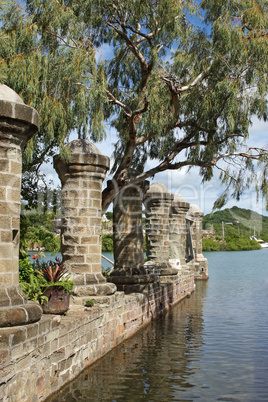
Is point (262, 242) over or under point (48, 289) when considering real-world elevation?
over

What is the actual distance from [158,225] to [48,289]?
8544 millimetres

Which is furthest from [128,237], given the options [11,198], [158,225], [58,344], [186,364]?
[11,198]

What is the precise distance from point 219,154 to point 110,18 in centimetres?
401

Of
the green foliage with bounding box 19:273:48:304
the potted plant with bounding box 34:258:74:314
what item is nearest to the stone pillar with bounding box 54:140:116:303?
the potted plant with bounding box 34:258:74:314

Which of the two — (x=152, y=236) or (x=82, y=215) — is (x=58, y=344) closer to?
(x=82, y=215)

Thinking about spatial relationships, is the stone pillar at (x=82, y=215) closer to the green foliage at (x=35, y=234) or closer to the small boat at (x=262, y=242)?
the green foliage at (x=35, y=234)

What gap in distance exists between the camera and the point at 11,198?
17.5ft

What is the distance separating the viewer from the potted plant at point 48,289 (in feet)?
21.8

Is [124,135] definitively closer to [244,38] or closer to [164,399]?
[244,38]

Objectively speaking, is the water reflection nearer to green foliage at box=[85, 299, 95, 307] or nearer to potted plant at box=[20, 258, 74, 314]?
green foliage at box=[85, 299, 95, 307]

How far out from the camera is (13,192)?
17.6ft

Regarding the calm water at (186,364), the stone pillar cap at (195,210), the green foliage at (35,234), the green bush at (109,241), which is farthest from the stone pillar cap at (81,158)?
the stone pillar cap at (195,210)

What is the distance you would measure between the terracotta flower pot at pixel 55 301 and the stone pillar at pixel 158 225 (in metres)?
8.24

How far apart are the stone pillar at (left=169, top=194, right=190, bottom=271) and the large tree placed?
6318mm
